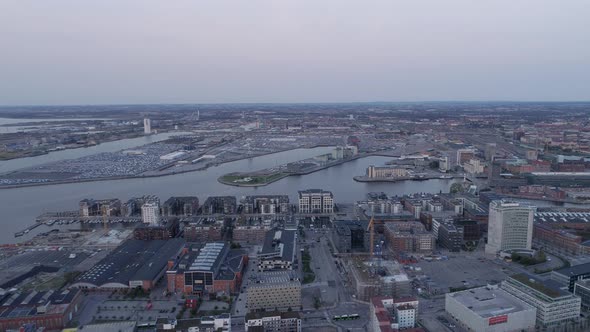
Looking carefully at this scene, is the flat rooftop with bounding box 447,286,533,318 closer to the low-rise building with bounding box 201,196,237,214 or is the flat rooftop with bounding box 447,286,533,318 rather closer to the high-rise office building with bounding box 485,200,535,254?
the high-rise office building with bounding box 485,200,535,254

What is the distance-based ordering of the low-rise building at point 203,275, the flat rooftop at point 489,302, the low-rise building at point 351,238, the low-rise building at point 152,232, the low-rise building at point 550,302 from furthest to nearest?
1. the low-rise building at point 152,232
2. the low-rise building at point 351,238
3. the low-rise building at point 203,275
4. the low-rise building at point 550,302
5. the flat rooftop at point 489,302

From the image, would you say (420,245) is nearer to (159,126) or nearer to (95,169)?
(95,169)

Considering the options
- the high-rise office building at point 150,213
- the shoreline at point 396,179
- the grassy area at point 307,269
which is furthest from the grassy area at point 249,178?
the grassy area at point 307,269

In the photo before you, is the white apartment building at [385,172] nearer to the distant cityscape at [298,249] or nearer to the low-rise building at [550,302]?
the distant cityscape at [298,249]

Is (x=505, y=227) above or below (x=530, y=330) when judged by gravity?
above

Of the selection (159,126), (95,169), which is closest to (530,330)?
(95,169)
